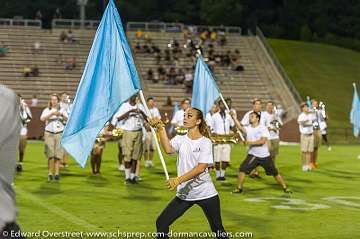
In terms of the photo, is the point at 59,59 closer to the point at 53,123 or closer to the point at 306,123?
the point at 306,123

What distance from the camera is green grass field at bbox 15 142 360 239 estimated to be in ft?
40.5

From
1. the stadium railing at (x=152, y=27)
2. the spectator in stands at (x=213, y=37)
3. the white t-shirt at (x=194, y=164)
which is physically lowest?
the white t-shirt at (x=194, y=164)

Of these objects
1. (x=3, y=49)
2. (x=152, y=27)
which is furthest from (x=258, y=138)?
(x=152, y=27)

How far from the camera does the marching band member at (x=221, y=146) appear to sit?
2039 centimetres

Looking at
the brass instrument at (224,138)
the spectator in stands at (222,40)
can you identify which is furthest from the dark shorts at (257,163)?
the spectator in stands at (222,40)

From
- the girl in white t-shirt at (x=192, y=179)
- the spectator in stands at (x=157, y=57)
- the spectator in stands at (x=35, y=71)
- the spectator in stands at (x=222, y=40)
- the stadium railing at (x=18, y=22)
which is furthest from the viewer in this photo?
the spectator in stands at (x=222, y=40)

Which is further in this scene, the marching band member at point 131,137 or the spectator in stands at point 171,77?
the spectator in stands at point 171,77

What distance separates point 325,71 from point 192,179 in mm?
57720

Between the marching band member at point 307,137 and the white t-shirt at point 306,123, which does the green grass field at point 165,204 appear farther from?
the white t-shirt at point 306,123

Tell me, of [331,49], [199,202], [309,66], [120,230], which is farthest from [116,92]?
[331,49]

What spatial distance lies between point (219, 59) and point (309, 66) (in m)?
12.9

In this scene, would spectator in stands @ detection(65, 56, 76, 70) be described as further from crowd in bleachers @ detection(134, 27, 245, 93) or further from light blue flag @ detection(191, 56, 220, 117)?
light blue flag @ detection(191, 56, 220, 117)

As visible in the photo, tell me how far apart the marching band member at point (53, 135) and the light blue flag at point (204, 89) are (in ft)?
11.9

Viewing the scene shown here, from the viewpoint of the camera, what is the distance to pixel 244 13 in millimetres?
85438
